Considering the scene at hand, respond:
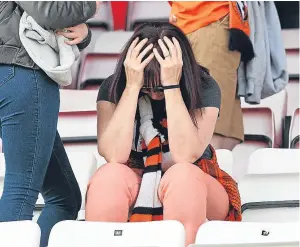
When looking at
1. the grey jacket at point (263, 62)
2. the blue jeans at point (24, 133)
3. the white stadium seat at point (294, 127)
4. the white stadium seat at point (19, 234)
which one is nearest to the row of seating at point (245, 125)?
the white stadium seat at point (294, 127)

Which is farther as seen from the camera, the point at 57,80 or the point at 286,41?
the point at 286,41

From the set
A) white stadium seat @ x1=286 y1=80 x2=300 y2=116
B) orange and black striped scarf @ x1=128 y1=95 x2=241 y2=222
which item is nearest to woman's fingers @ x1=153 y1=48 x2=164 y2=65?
orange and black striped scarf @ x1=128 y1=95 x2=241 y2=222

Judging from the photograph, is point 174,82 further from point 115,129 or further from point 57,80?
point 57,80

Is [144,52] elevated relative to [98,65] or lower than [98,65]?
elevated

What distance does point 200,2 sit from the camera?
2.84m

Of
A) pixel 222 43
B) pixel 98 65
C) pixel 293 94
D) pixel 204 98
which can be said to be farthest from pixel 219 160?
pixel 98 65

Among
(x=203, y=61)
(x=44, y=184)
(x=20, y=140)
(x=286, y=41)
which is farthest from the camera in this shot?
(x=286, y=41)

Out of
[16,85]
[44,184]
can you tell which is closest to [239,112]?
[44,184]

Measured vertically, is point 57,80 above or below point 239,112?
above

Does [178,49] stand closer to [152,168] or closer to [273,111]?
[152,168]

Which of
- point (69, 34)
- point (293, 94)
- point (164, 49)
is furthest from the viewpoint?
point (293, 94)

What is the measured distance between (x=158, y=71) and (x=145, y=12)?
5.41 ft

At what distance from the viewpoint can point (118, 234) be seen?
71.2 inches

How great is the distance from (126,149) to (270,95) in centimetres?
91
